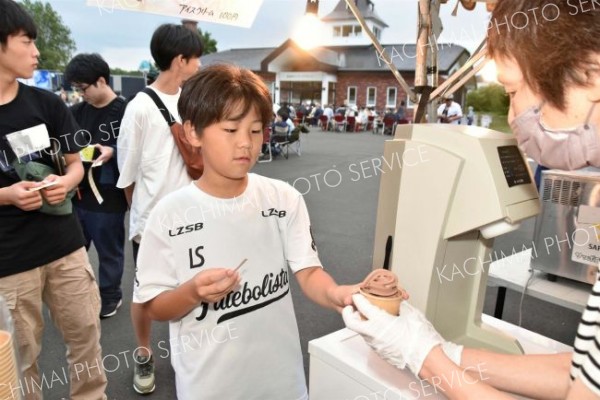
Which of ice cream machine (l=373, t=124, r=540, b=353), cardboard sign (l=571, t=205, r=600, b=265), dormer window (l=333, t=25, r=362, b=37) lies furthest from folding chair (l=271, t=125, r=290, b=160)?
dormer window (l=333, t=25, r=362, b=37)

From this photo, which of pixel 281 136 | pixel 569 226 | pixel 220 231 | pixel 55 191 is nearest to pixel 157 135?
pixel 55 191

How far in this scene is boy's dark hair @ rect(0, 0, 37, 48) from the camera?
1446 millimetres

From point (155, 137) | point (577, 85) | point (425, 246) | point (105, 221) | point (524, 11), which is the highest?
point (524, 11)

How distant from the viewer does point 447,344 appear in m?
1.06

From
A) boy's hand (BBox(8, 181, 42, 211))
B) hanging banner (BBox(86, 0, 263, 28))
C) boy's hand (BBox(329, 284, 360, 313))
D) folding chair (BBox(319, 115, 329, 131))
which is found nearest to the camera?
boy's hand (BBox(329, 284, 360, 313))

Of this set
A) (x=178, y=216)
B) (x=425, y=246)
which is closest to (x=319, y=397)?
(x=425, y=246)

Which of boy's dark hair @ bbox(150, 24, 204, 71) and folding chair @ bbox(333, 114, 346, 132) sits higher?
boy's dark hair @ bbox(150, 24, 204, 71)

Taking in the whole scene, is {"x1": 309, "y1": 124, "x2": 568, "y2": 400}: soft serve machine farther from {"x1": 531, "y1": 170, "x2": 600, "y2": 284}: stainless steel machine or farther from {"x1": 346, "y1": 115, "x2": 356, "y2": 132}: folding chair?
{"x1": 346, "y1": 115, "x2": 356, "y2": 132}: folding chair

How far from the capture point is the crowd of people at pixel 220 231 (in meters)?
0.84

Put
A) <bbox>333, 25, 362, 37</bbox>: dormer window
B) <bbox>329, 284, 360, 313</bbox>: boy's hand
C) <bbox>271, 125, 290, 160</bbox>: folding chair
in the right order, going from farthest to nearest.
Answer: <bbox>333, 25, 362, 37</bbox>: dormer window < <bbox>271, 125, 290, 160</bbox>: folding chair < <bbox>329, 284, 360, 313</bbox>: boy's hand

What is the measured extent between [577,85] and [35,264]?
5.56 ft

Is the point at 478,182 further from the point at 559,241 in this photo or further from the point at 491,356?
the point at 559,241

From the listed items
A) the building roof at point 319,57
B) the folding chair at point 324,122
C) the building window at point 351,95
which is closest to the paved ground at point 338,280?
the folding chair at point 324,122

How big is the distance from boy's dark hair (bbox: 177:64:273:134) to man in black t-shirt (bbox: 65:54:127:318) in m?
1.48
